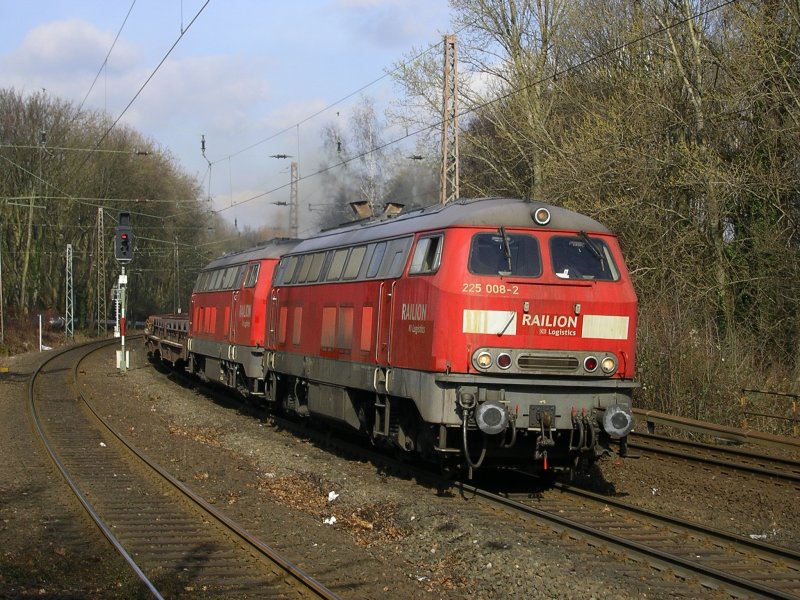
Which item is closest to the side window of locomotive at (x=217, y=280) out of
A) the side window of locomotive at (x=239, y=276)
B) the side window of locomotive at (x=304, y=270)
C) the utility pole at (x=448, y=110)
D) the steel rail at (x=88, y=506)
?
the side window of locomotive at (x=239, y=276)

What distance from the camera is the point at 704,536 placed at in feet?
28.9

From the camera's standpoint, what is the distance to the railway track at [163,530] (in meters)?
7.35

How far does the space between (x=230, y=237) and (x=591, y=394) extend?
214 feet

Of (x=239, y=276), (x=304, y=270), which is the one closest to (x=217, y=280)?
(x=239, y=276)

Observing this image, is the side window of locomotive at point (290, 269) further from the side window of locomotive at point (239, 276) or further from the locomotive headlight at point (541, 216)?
the locomotive headlight at point (541, 216)

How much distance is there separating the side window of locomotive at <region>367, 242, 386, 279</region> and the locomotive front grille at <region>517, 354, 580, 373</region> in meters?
2.87

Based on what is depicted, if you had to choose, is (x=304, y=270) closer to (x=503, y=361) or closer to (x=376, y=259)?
(x=376, y=259)

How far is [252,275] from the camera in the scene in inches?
778

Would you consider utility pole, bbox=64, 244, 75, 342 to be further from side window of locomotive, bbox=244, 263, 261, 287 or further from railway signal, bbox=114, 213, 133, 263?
side window of locomotive, bbox=244, 263, 261, 287

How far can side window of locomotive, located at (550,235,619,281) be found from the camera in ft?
35.1

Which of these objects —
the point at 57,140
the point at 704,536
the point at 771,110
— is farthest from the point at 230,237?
the point at 704,536

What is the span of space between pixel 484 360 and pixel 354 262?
3.77 m

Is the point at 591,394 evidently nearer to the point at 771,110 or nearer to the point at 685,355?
the point at 685,355

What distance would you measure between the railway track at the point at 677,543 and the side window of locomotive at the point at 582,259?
8.31 ft
